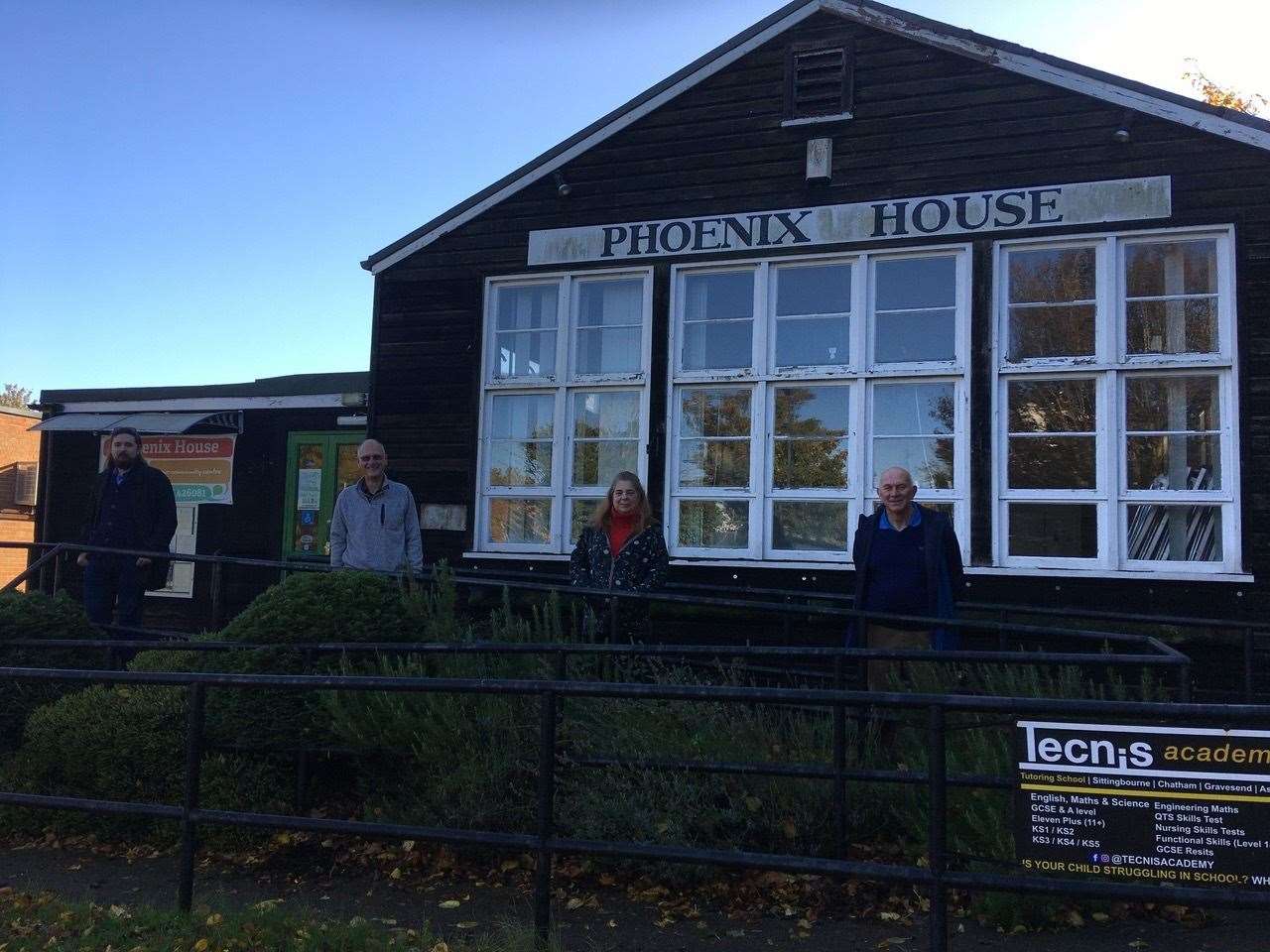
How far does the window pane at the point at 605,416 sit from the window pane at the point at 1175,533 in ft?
12.4

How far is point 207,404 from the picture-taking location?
1284 centimetres

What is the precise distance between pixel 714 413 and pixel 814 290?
123 centimetres

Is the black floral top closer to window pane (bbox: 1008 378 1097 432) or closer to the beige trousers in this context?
the beige trousers

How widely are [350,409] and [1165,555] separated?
813 cm

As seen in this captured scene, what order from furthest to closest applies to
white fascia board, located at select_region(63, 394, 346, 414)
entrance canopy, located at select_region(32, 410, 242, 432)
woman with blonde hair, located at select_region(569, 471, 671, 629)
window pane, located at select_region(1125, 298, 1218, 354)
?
entrance canopy, located at select_region(32, 410, 242, 432) → white fascia board, located at select_region(63, 394, 346, 414) → window pane, located at select_region(1125, 298, 1218, 354) → woman with blonde hair, located at select_region(569, 471, 671, 629)

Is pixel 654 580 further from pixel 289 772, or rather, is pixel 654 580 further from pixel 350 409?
pixel 350 409

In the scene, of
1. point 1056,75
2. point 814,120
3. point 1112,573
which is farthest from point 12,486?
point 1112,573

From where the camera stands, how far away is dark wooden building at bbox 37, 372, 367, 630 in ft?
40.5

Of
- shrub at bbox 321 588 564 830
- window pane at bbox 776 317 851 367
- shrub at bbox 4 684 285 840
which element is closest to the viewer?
shrub at bbox 321 588 564 830

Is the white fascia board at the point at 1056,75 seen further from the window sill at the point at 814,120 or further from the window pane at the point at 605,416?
the window pane at the point at 605,416

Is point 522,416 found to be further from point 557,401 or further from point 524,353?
point 524,353

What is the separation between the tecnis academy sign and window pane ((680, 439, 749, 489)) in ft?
5.08

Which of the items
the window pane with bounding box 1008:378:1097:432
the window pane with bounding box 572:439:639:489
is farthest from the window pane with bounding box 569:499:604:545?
the window pane with bounding box 1008:378:1097:432

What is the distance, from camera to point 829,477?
8586mm
